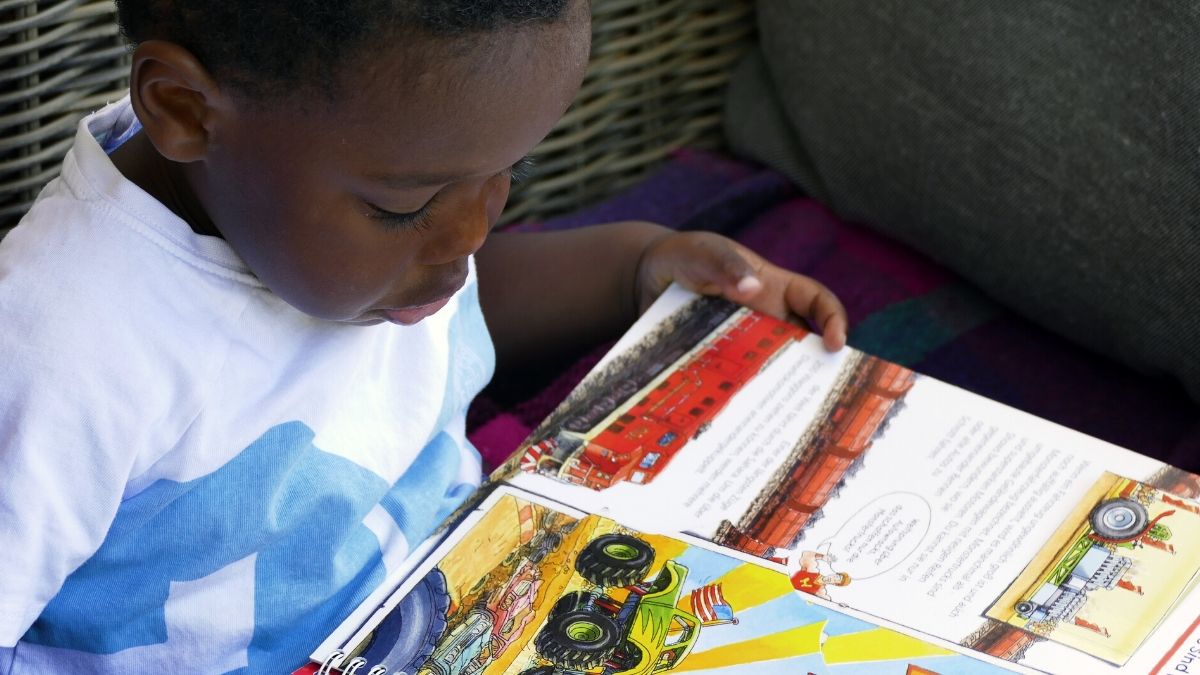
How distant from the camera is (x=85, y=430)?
2.09 feet

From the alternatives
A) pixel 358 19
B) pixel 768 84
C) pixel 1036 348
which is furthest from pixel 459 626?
pixel 768 84

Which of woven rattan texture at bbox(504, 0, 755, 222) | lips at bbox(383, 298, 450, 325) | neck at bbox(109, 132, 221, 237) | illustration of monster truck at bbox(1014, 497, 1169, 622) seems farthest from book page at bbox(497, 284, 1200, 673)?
woven rattan texture at bbox(504, 0, 755, 222)

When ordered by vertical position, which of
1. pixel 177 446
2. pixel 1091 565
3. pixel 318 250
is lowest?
pixel 177 446

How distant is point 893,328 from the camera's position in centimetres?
109

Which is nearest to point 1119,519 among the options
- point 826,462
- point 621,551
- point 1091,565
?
point 1091,565

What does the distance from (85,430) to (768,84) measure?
2.50 feet

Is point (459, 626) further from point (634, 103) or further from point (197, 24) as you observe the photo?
point (634, 103)

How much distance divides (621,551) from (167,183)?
0.29 meters

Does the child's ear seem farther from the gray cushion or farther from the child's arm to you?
the gray cushion

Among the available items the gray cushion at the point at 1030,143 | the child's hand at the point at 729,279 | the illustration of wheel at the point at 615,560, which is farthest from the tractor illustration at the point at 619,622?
the gray cushion at the point at 1030,143

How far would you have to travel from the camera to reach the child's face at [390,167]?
1.91ft

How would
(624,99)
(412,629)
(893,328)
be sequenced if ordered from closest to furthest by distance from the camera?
1. (412,629)
2. (893,328)
3. (624,99)

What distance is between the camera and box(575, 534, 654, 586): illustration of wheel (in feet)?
2.23

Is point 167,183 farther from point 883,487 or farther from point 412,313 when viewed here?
point 883,487
